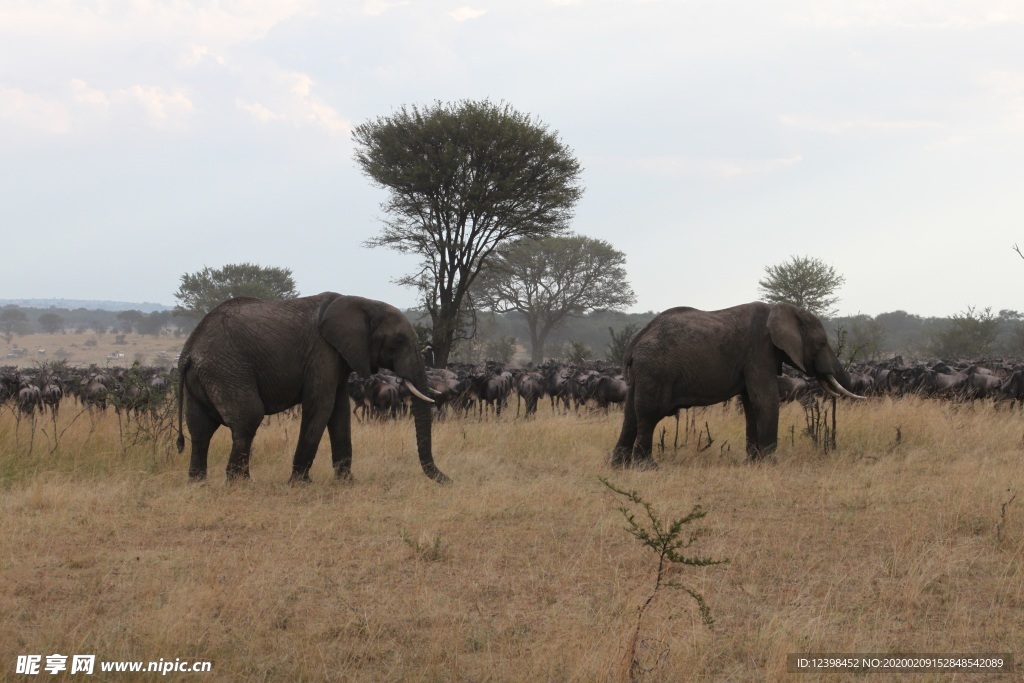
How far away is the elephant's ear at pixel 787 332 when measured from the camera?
1016 centimetres

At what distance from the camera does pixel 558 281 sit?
51656 millimetres

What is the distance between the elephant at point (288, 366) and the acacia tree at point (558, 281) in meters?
40.3

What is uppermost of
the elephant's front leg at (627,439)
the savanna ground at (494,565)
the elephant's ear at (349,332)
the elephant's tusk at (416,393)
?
the elephant's ear at (349,332)

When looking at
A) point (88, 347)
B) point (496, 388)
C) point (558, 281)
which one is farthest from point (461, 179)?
point (88, 347)

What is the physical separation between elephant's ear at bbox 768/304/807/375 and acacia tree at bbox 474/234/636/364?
39030 mm

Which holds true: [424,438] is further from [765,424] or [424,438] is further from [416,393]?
[765,424]

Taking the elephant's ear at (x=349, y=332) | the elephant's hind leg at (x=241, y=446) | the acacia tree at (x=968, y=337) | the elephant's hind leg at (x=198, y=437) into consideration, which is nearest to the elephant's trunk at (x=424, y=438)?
the elephant's ear at (x=349, y=332)

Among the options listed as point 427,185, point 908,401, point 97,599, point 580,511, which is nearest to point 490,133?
point 427,185

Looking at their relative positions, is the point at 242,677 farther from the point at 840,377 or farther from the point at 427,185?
the point at 427,185

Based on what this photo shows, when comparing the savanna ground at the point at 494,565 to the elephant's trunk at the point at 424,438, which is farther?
the elephant's trunk at the point at 424,438

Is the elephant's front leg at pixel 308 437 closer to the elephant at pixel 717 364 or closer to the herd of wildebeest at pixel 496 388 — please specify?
the elephant at pixel 717 364

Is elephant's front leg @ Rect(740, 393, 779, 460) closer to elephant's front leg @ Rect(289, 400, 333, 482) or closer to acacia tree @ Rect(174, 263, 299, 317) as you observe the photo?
elephant's front leg @ Rect(289, 400, 333, 482)

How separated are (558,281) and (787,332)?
4155 cm

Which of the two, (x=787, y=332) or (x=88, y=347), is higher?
(x=787, y=332)
